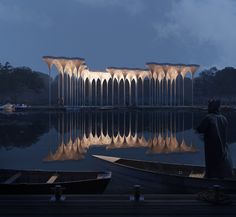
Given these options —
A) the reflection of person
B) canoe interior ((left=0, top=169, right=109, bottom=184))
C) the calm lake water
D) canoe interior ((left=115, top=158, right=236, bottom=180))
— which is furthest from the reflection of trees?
the reflection of person

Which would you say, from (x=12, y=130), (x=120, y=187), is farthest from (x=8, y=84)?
(x=120, y=187)

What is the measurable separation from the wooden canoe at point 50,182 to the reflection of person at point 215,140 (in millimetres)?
1971

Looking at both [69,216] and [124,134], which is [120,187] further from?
[124,134]

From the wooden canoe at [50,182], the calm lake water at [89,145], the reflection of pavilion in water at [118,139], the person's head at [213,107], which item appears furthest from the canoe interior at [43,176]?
the reflection of pavilion in water at [118,139]

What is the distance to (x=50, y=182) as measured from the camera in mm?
7926

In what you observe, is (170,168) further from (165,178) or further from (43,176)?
(43,176)

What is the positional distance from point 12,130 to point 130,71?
108ft

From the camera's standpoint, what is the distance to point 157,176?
851cm

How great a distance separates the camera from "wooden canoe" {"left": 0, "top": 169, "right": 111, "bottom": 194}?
24.7ft

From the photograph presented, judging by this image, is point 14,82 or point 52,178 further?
point 14,82

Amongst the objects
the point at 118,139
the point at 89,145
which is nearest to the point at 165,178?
the point at 89,145

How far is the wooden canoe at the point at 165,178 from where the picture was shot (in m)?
7.55

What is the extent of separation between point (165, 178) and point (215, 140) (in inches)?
61.4

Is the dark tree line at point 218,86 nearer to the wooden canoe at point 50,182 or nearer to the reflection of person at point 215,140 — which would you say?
the wooden canoe at point 50,182
